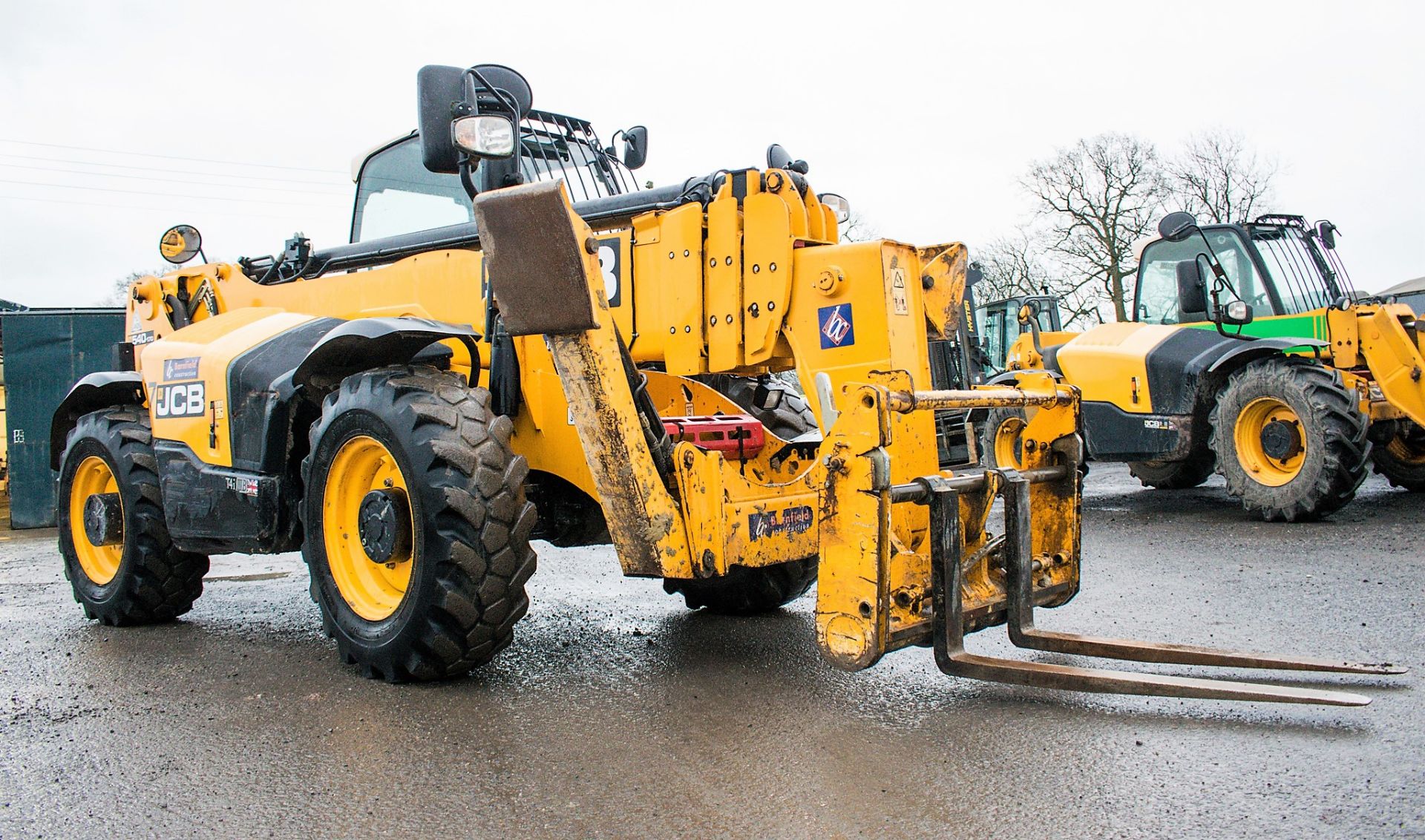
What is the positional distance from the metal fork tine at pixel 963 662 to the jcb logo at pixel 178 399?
152 inches

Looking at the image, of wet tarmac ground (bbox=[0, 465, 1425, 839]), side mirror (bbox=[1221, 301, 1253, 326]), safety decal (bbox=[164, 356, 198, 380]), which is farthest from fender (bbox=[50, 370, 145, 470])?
side mirror (bbox=[1221, 301, 1253, 326])

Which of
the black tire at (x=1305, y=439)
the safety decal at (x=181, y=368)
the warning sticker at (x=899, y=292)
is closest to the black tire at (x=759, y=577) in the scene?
the warning sticker at (x=899, y=292)

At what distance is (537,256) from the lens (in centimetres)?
434

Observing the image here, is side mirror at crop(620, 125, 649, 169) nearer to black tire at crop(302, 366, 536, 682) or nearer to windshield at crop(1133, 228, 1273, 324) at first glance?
black tire at crop(302, 366, 536, 682)

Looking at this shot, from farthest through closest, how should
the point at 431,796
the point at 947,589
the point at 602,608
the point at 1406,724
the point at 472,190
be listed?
the point at 602,608
the point at 472,190
the point at 947,589
the point at 1406,724
the point at 431,796

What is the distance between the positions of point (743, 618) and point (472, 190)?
261 cm

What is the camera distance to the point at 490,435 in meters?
4.54

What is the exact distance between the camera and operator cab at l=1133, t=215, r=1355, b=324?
1073 centimetres

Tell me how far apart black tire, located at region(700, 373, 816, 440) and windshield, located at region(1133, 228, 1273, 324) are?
5.86m

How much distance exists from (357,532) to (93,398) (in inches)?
117

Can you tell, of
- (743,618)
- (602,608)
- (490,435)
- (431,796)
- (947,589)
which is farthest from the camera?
(602,608)

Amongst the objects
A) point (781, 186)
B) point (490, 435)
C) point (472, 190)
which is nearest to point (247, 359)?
point (472, 190)

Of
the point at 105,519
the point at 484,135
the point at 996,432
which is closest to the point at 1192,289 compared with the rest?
the point at 996,432

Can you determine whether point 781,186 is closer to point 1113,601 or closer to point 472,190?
point 472,190
